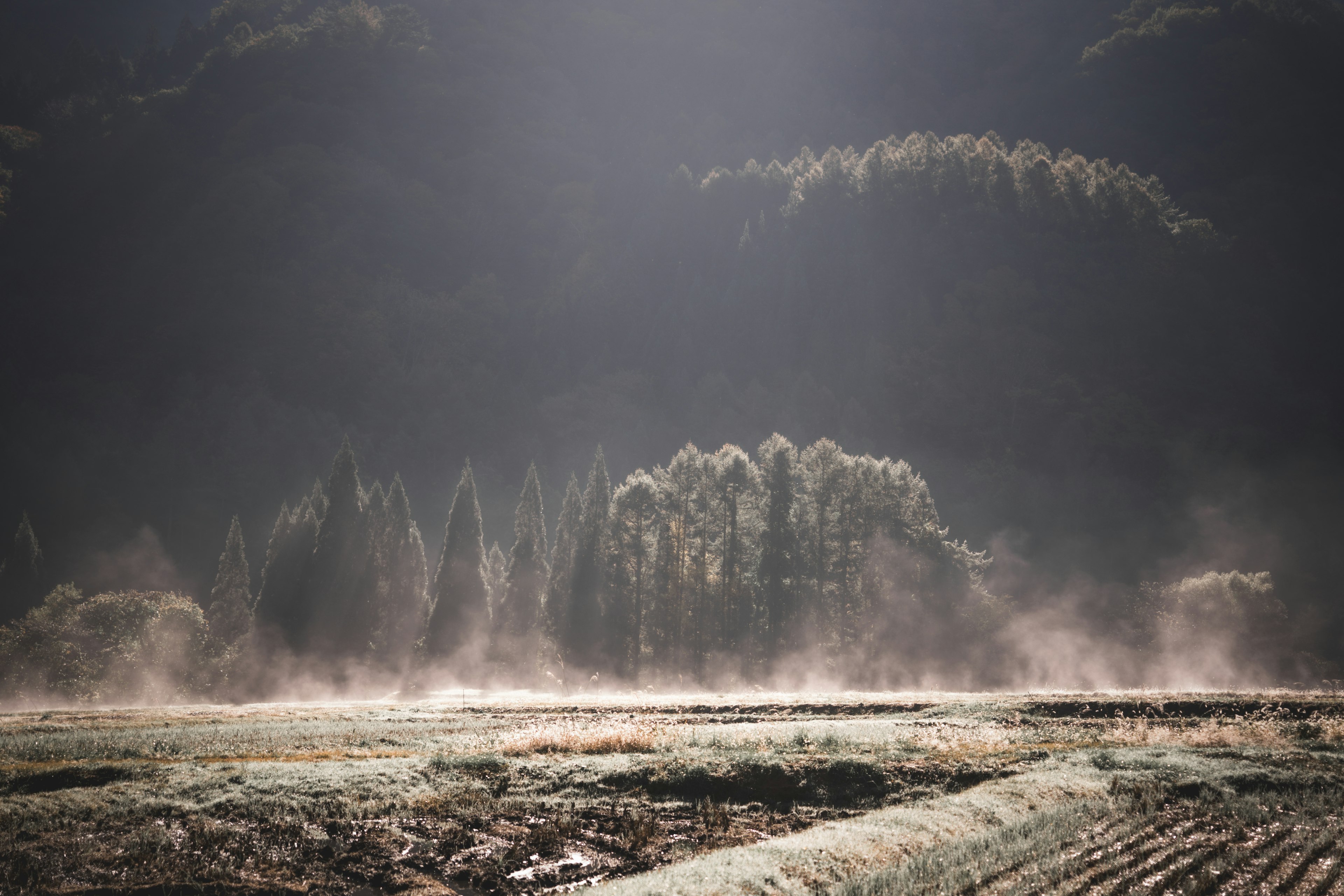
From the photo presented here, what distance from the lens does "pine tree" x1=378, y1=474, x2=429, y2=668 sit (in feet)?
250

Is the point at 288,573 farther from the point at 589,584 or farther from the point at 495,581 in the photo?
the point at 589,584

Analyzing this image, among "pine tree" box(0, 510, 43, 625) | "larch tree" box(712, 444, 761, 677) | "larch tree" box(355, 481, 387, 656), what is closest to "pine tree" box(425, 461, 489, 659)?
"larch tree" box(355, 481, 387, 656)

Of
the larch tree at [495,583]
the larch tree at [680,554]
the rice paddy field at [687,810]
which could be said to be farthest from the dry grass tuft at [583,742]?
the larch tree at [495,583]

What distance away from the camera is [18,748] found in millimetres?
22625

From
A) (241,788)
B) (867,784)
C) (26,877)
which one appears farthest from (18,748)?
(867,784)

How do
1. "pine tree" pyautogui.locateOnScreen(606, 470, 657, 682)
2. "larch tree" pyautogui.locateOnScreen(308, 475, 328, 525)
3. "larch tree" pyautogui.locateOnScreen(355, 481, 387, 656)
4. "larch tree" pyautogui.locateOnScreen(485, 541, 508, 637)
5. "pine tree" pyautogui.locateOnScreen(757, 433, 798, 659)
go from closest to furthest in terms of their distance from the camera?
"pine tree" pyautogui.locateOnScreen(757, 433, 798, 659)
"pine tree" pyautogui.locateOnScreen(606, 470, 657, 682)
"larch tree" pyautogui.locateOnScreen(355, 481, 387, 656)
"larch tree" pyautogui.locateOnScreen(485, 541, 508, 637)
"larch tree" pyautogui.locateOnScreen(308, 475, 328, 525)

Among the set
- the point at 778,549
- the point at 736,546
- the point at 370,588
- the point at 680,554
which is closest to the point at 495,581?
the point at 370,588

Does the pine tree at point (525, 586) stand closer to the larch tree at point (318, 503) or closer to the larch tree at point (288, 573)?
the larch tree at point (288, 573)

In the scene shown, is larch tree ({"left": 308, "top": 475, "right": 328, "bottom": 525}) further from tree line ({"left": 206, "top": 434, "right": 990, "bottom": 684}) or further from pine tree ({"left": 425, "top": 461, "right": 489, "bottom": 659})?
pine tree ({"left": 425, "top": 461, "right": 489, "bottom": 659})

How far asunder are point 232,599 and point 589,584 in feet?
143

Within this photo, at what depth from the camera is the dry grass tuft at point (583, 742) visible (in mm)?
22812

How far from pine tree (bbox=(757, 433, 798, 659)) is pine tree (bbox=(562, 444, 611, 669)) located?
50.5 feet

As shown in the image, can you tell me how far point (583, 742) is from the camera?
77.0ft

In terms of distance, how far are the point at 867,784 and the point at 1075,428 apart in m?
177
